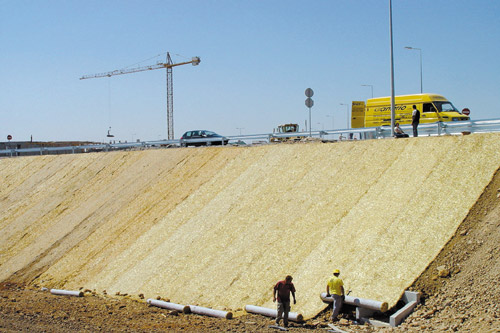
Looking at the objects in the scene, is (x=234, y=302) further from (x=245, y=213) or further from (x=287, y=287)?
(x=245, y=213)

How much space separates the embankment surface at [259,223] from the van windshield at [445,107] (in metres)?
9.23

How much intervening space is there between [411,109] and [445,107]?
1.79 meters

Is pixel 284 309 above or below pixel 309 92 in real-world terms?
below

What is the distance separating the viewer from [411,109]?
27.8 meters

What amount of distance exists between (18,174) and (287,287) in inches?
1071

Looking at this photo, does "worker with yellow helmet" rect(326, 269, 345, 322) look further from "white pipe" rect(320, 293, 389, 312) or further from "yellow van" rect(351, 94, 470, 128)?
"yellow van" rect(351, 94, 470, 128)

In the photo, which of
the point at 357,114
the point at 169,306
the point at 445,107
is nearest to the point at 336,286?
the point at 169,306

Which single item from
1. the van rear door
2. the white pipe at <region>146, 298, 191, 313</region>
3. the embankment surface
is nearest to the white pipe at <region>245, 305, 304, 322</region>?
the embankment surface

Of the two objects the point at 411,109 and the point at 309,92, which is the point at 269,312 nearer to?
the point at 309,92

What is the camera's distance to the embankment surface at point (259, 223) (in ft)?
43.6

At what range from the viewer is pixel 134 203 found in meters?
22.7

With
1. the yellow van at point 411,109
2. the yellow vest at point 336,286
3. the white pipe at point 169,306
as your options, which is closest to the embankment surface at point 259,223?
the white pipe at point 169,306

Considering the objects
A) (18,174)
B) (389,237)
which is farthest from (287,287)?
(18,174)

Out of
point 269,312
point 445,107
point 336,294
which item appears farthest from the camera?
point 445,107
